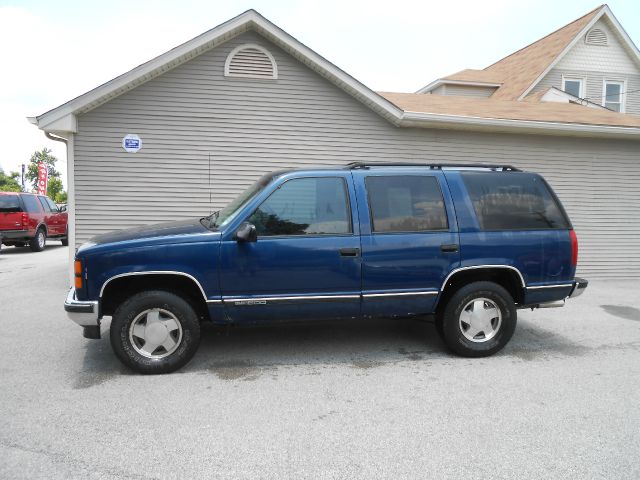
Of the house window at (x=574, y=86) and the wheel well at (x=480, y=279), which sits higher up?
the house window at (x=574, y=86)

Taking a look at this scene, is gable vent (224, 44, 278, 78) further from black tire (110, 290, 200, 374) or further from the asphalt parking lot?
black tire (110, 290, 200, 374)

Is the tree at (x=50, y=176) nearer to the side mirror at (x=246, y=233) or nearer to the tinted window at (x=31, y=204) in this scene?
the tinted window at (x=31, y=204)

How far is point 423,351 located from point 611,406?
1790 mm

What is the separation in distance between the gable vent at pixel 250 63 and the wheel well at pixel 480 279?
5.56 m

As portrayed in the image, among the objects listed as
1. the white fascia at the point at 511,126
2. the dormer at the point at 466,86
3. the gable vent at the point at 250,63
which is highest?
the dormer at the point at 466,86

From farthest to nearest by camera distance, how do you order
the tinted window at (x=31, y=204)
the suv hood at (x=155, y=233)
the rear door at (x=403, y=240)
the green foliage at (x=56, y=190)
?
the green foliage at (x=56, y=190), the tinted window at (x=31, y=204), the rear door at (x=403, y=240), the suv hood at (x=155, y=233)

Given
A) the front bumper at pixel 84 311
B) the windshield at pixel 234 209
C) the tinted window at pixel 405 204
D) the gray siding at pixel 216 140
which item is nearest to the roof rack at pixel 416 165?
the tinted window at pixel 405 204

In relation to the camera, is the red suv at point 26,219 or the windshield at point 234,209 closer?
the windshield at point 234,209

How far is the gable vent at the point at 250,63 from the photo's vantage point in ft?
27.1

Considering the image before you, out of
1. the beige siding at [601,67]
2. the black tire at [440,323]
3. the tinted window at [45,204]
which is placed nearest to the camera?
the black tire at [440,323]

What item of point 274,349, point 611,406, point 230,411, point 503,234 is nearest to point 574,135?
point 503,234

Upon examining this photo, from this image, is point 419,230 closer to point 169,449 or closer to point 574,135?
point 169,449

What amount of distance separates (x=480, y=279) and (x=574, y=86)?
1753 centimetres

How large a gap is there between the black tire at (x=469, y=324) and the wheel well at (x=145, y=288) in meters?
2.48
